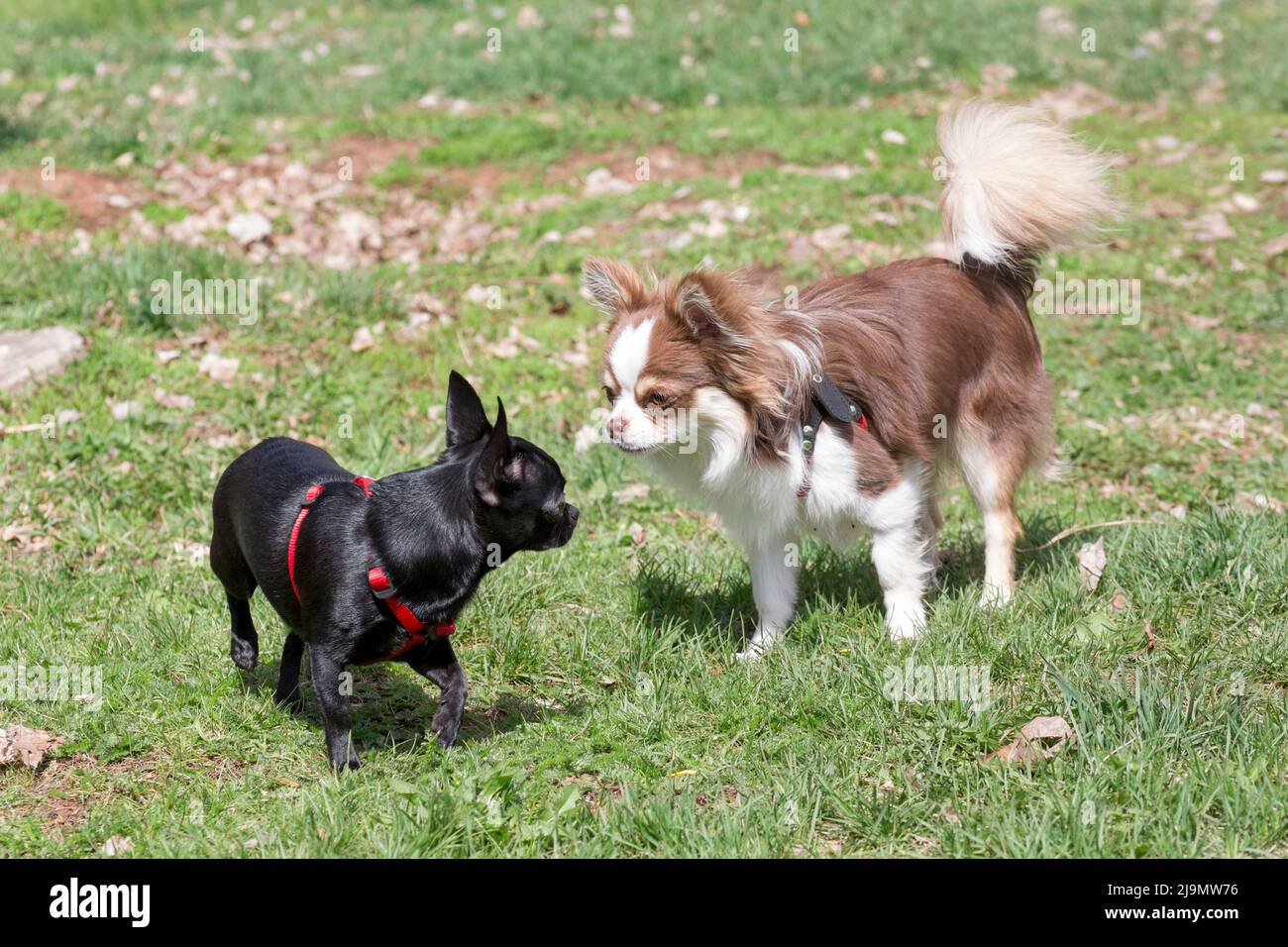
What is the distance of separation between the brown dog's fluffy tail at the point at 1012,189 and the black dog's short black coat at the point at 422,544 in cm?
205

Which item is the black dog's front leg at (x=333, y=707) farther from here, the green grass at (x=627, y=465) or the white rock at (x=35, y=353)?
the white rock at (x=35, y=353)

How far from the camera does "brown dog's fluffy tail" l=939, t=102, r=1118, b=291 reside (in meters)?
4.70

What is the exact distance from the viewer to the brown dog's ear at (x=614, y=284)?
14.0 ft

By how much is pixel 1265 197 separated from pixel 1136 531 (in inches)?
207

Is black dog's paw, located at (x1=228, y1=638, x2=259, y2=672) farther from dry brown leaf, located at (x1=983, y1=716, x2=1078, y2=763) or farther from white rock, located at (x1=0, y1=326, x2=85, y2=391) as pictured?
white rock, located at (x1=0, y1=326, x2=85, y2=391)

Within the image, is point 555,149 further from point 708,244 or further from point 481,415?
point 481,415

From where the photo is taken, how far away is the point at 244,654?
168 inches

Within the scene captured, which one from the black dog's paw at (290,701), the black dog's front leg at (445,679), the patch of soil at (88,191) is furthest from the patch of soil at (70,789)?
the patch of soil at (88,191)

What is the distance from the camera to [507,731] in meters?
3.97

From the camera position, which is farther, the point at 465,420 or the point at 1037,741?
the point at 465,420

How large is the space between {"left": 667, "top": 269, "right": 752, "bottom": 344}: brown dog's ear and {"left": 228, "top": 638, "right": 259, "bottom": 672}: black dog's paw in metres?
1.83

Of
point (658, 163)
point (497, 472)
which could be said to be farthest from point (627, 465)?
point (658, 163)

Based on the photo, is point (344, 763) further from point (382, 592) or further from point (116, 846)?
point (116, 846)

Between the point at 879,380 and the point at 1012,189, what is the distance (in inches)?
37.8
